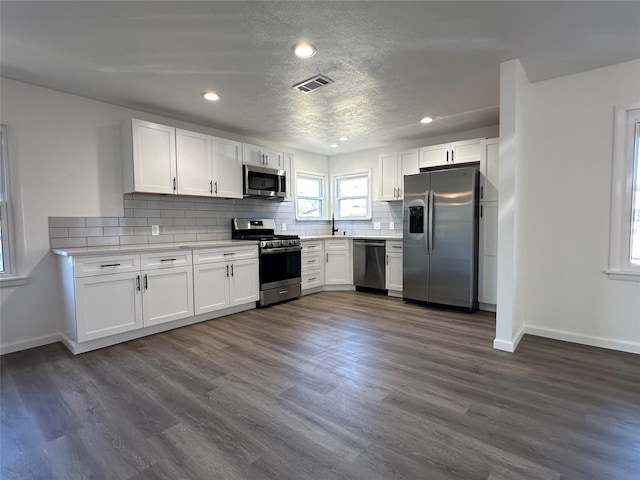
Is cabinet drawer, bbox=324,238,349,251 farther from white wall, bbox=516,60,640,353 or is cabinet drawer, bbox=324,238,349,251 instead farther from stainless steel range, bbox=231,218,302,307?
white wall, bbox=516,60,640,353

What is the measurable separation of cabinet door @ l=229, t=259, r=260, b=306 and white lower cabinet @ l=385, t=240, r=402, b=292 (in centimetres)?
200

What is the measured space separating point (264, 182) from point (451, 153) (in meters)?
2.65

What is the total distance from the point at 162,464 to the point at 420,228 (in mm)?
3649

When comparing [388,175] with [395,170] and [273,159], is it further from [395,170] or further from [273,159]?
[273,159]

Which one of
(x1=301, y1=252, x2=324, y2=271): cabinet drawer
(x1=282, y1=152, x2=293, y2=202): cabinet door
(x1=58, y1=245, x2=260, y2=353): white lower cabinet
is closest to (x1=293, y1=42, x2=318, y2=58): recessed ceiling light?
(x1=58, y1=245, x2=260, y2=353): white lower cabinet

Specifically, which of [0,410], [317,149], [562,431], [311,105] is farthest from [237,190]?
[562,431]

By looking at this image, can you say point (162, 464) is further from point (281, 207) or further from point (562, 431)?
point (281, 207)

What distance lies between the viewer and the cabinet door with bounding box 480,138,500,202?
12.8 ft

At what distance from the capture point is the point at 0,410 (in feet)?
6.52

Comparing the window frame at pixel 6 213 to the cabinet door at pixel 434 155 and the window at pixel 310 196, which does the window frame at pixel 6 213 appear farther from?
the cabinet door at pixel 434 155

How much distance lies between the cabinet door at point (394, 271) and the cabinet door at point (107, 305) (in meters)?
3.34

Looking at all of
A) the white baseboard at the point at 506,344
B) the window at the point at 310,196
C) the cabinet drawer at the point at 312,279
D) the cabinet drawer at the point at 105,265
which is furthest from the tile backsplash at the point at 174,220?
the white baseboard at the point at 506,344

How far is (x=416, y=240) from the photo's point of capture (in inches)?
168

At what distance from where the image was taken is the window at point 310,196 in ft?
18.3
